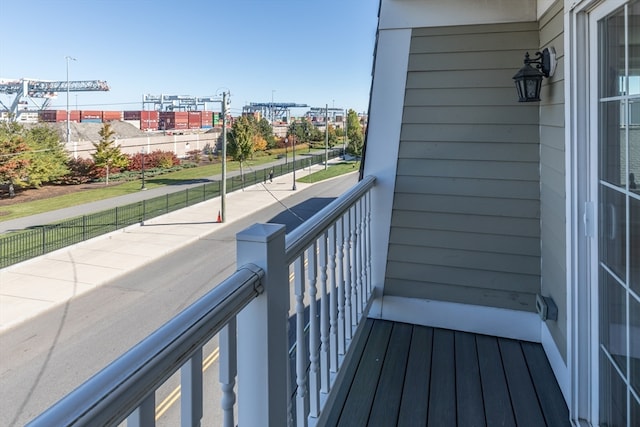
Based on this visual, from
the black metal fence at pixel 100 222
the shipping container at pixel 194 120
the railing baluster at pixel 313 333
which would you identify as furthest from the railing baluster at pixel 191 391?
the shipping container at pixel 194 120

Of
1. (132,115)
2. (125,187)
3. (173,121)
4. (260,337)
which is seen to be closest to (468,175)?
(260,337)

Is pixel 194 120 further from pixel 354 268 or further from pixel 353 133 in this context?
pixel 354 268

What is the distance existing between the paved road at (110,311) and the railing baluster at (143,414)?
3256 mm

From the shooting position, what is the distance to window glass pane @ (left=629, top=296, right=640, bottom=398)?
3.42 feet

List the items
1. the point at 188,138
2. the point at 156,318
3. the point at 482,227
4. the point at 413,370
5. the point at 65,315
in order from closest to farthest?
the point at 413,370, the point at 482,227, the point at 156,318, the point at 65,315, the point at 188,138

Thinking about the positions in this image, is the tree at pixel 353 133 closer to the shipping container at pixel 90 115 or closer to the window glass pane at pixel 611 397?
the window glass pane at pixel 611 397

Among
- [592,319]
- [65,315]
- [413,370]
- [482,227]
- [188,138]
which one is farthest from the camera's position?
[188,138]

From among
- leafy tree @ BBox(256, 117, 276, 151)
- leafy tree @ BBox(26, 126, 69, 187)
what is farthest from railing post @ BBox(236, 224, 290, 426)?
leafy tree @ BBox(256, 117, 276, 151)

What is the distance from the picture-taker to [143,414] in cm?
45

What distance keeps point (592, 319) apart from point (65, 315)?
874cm

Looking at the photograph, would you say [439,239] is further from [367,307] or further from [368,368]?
[368,368]

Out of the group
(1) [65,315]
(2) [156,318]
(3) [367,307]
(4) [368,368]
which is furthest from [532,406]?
(1) [65,315]

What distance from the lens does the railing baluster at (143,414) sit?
441mm

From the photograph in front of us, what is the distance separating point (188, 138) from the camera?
96.4ft
